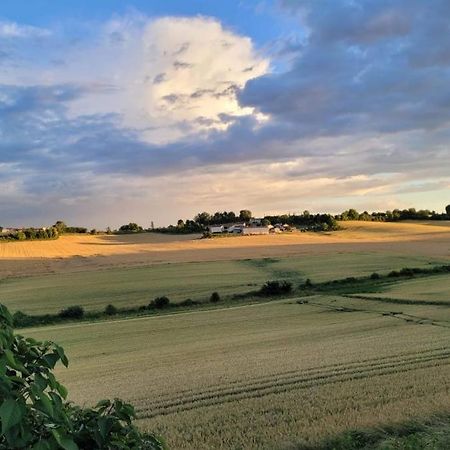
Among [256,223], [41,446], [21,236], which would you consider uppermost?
[256,223]

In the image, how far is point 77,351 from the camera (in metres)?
20.5

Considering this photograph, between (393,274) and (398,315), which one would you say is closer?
(398,315)

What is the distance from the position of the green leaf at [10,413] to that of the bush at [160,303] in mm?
37962

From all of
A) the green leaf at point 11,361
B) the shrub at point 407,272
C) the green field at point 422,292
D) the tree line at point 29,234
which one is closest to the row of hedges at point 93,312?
the green field at point 422,292

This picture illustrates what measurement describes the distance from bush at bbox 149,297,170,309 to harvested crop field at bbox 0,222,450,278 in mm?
28353

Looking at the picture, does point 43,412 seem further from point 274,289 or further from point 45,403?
point 274,289

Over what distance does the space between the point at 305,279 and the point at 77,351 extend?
32202mm

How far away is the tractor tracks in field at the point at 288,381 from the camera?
10.1m

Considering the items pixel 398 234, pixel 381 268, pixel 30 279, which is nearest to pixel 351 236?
pixel 398 234

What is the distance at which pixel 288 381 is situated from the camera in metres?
11.5

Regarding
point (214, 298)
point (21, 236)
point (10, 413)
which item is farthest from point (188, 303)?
point (21, 236)

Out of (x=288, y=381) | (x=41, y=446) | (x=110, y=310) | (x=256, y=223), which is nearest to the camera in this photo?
(x=41, y=446)

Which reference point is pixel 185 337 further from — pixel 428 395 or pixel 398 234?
pixel 398 234

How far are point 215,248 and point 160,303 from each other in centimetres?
4302
